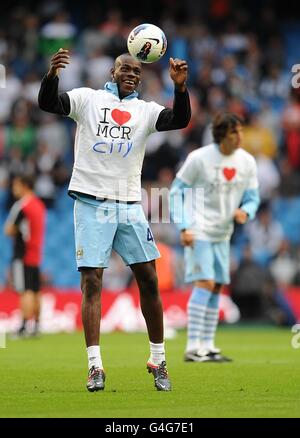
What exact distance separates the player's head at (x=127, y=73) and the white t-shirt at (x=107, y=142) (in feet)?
0.39

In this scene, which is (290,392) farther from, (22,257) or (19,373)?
(22,257)

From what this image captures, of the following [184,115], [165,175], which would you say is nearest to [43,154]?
[165,175]

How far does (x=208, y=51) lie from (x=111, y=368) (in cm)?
1460

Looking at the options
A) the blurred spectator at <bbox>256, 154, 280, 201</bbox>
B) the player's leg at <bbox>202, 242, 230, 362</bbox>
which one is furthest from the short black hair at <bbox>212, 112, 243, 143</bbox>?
the blurred spectator at <bbox>256, 154, 280, 201</bbox>

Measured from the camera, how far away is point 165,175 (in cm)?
2150

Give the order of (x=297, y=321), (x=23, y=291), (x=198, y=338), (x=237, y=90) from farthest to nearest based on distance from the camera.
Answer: (x=237, y=90), (x=297, y=321), (x=23, y=291), (x=198, y=338)

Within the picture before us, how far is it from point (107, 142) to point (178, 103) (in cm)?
75

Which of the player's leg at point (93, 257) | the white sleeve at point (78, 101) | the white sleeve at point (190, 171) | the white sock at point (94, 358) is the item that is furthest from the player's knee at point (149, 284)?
the white sleeve at point (190, 171)

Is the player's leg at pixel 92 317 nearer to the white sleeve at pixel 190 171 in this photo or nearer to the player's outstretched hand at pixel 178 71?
the player's outstretched hand at pixel 178 71

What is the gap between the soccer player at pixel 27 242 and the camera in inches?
691

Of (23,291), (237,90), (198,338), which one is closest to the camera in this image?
(198,338)

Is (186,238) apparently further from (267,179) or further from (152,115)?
(267,179)

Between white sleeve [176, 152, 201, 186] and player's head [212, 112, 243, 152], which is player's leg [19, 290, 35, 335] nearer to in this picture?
white sleeve [176, 152, 201, 186]

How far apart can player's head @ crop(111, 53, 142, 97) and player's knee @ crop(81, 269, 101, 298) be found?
1.58m
